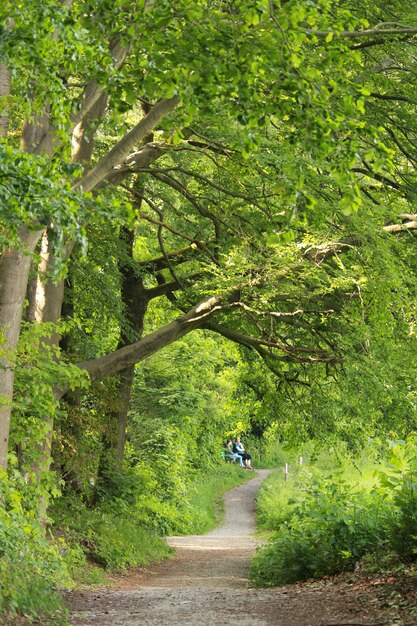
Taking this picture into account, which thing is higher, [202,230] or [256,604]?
[202,230]

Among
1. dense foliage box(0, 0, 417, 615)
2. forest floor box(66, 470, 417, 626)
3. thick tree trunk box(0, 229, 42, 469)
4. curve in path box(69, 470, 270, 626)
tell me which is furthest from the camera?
thick tree trunk box(0, 229, 42, 469)

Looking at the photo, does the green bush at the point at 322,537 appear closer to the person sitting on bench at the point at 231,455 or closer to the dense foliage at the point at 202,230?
the dense foliage at the point at 202,230

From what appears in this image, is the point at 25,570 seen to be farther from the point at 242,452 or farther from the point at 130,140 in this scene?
the point at 242,452

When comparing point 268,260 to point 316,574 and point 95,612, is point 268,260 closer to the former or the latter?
point 316,574

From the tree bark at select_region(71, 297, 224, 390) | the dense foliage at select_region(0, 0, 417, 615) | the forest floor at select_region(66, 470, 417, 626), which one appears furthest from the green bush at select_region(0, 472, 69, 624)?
the tree bark at select_region(71, 297, 224, 390)

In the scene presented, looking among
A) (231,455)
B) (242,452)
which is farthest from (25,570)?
(242,452)

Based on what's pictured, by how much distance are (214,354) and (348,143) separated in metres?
25.5

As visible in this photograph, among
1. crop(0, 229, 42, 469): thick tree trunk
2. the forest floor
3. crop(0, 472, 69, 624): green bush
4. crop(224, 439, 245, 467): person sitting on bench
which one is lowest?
the forest floor

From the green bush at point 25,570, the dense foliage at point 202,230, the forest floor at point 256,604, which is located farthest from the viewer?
the forest floor at point 256,604

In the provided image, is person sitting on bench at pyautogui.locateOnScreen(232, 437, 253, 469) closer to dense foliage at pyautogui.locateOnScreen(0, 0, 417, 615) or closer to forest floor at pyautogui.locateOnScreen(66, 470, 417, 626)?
dense foliage at pyautogui.locateOnScreen(0, 0, 417, 615)

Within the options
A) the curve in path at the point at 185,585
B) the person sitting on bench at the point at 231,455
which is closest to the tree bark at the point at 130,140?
the curve in path at the point at 185,585

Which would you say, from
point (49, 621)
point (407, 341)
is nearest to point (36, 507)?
point (49, 621)

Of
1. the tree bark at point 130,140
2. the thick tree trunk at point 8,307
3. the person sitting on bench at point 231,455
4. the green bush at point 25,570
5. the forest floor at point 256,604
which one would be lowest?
the forest floor at point 256,604

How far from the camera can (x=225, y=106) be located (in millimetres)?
7164
